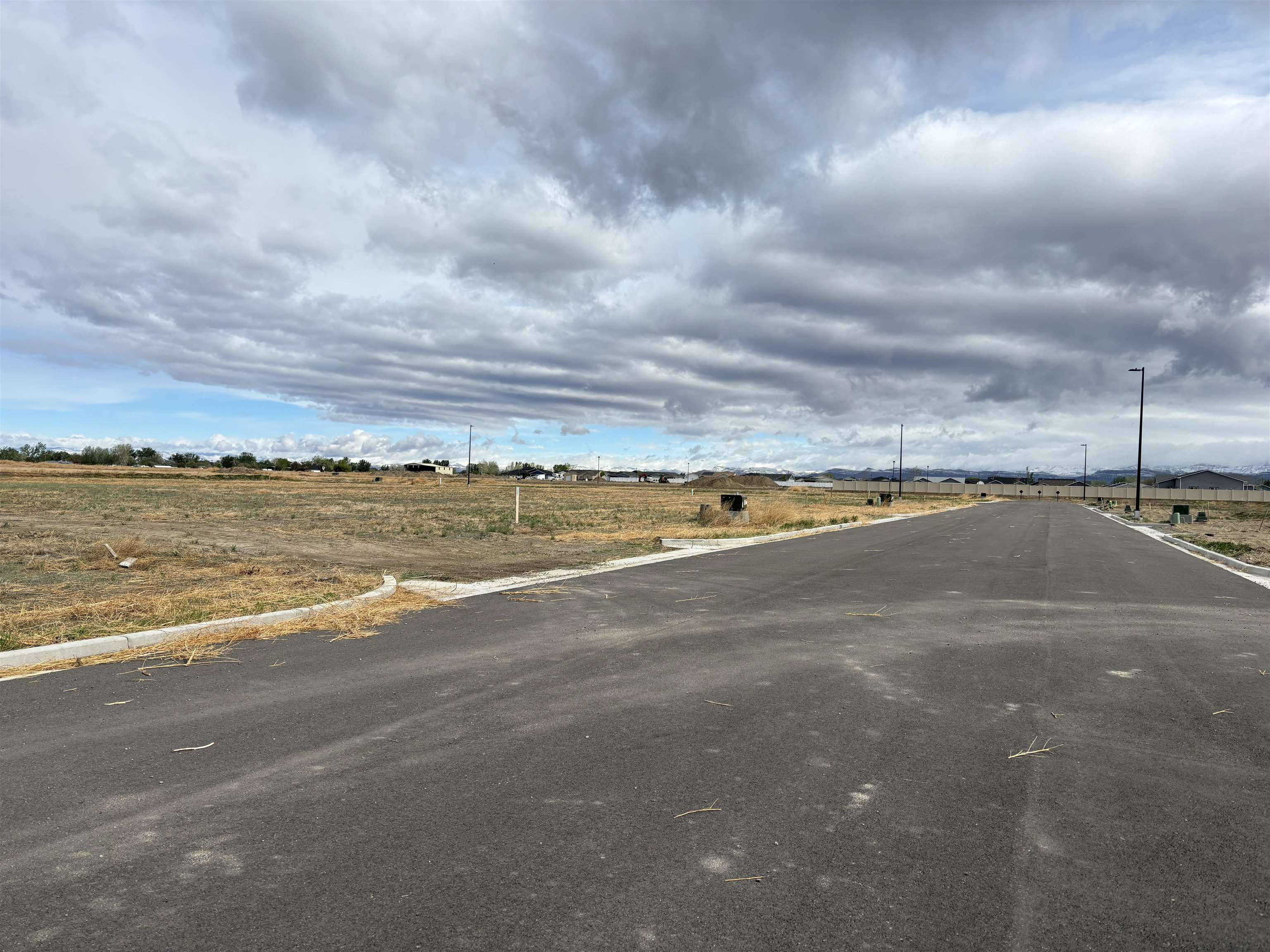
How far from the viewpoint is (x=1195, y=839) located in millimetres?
4145

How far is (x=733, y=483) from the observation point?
15212 centimetres

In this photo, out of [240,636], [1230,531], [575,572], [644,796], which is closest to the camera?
[644,796]

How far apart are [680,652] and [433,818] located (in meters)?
4.46

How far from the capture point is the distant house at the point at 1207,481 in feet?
413

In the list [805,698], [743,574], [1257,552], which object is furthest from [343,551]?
[1257,552]

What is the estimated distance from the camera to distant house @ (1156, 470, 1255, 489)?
12575 cm

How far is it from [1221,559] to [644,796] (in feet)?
71.6

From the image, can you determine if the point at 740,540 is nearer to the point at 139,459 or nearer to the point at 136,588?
the point at 136,588

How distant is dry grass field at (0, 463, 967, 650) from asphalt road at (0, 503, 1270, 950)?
2742mm

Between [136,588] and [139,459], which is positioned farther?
[139,459]

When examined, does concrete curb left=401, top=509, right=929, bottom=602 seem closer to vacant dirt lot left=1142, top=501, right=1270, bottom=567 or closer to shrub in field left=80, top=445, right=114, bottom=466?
A: vacant dirt lot left=1142, top=501, right=1270, bottom=567

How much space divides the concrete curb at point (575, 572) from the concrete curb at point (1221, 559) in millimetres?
11496

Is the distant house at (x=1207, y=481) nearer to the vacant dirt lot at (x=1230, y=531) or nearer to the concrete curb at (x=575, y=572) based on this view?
the vacant dirt lot at (x=1230, y=531)

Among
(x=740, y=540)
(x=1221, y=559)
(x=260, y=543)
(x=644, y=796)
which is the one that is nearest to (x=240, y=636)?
(x=644, y=796)
